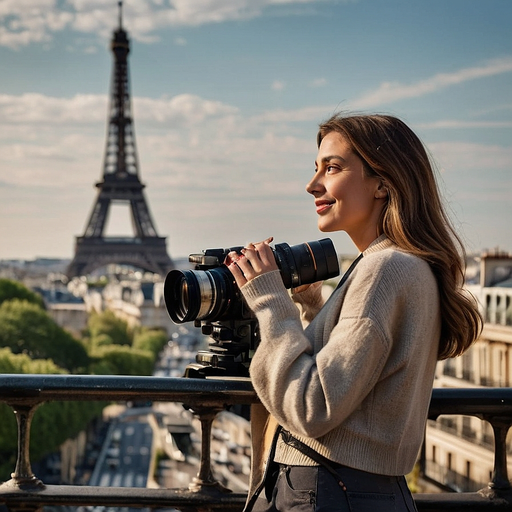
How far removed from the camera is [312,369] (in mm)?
2727

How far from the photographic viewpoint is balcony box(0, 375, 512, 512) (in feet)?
11.3

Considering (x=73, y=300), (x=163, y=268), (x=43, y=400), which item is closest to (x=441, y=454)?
(x=43, y=400)

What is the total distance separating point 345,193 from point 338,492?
82 cm

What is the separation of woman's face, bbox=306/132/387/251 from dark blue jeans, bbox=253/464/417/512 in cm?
66

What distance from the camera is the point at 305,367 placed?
2723mm

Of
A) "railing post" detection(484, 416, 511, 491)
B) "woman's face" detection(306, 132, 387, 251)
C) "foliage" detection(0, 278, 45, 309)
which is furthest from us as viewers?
"foliage" detection(0, 278, 45, 309)

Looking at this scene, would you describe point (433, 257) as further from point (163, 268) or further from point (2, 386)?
point (163, 268)

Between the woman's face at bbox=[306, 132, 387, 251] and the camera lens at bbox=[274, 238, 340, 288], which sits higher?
the woman's face at bbox=[306, 132, 387, 251]

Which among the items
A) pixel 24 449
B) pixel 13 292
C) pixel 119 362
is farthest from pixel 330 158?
pixel 13 292

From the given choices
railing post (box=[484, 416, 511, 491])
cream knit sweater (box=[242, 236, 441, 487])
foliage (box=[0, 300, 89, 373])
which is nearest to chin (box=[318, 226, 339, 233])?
cream knit sweater (box=[242, 236, 441, 487])

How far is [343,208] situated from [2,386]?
1277mm

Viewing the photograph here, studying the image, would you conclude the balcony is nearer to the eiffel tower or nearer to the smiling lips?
the smiling lips

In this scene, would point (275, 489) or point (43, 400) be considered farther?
point (43, 400)

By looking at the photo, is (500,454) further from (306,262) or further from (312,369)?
(312,369)
